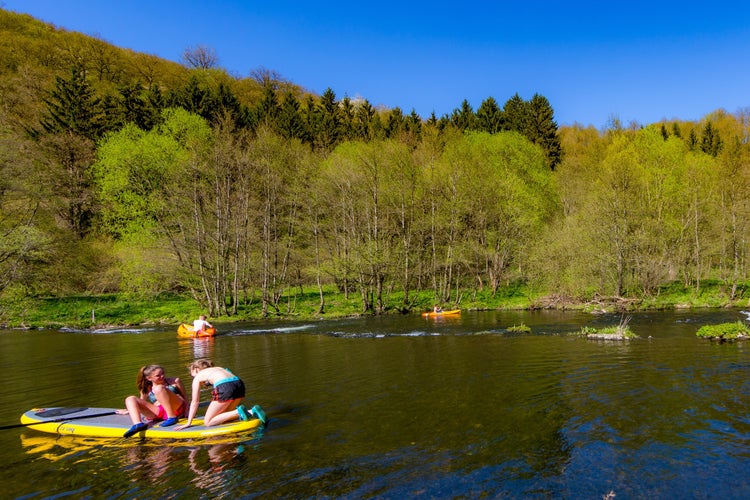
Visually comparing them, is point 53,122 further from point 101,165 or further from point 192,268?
point 192,268

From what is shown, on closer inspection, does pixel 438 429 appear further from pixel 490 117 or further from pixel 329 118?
pixel 490 117

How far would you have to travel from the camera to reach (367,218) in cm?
3612

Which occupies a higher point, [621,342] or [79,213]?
[79,213]

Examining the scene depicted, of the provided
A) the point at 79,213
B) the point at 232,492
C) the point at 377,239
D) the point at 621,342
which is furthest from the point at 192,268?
the point at 232,492

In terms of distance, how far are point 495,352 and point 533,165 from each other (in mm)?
33222

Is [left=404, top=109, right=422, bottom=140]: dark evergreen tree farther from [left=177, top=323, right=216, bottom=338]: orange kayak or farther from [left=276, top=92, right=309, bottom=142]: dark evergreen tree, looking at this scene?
[left=177, top=323, right=216, bottom=338]: orange kayak

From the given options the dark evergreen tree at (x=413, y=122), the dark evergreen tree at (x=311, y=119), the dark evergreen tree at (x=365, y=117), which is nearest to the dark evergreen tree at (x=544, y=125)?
the dark evergreen tree at (x=413, y=122)

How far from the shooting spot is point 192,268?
115ft

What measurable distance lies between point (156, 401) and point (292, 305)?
1140 inches

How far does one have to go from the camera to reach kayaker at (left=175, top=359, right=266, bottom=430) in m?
9.59

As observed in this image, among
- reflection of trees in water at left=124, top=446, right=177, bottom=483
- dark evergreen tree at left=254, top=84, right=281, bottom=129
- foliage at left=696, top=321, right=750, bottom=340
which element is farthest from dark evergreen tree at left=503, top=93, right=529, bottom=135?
reflection of trees in water at left=124, top=446, right=177, bottom=483

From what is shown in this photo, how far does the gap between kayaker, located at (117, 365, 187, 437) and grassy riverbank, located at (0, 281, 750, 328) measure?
958 inches

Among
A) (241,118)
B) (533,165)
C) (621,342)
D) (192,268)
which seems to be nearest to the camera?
(621,342)

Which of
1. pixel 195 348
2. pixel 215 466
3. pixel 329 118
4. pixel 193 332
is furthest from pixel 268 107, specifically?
pixel 215 466
